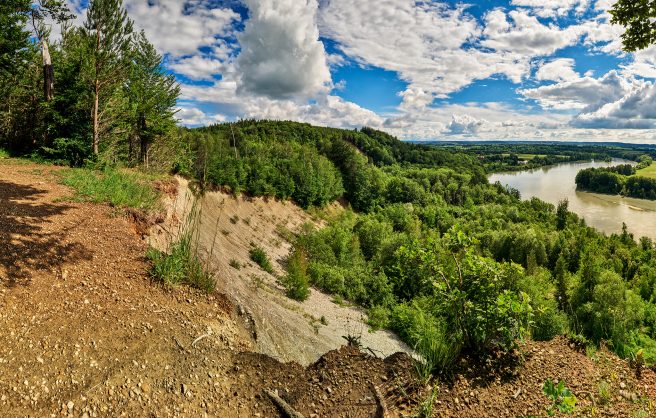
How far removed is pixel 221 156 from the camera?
1633 inches

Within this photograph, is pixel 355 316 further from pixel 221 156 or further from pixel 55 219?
pixel 221 156

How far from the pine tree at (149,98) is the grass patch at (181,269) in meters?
19.6

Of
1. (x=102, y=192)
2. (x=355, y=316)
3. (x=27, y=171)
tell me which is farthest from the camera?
(x=355, y=316)

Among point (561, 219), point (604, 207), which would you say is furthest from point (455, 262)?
point (604, 207)

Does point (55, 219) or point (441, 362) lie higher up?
point (55, 219)

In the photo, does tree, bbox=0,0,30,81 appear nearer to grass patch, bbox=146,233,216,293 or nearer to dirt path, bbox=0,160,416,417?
dirt path, bbox=0,160,416,417

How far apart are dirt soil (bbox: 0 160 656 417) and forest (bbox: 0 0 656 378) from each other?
68cm

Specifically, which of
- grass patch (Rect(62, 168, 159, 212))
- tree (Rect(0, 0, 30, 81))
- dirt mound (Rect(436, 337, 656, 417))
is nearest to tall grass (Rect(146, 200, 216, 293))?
grass patch (Rect(62, 168, 159, 212))

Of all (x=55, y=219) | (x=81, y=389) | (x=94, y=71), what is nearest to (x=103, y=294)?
(x=81, y=389)

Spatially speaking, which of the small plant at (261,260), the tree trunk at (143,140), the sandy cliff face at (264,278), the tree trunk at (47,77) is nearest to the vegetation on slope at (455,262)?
the sandy cliff face at (264,278)

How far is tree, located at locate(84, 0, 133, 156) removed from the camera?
1616 cm

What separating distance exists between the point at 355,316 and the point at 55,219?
19303 mm

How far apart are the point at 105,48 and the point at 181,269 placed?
51.8ft

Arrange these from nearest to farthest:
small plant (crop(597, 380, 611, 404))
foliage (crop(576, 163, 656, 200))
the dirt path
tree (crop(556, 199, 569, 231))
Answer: the dirt path, small plant (crop(597, 380, 611, 404)), tree (crop(556, 199, 569, 231)), foliage (crop(576, 163, 656, 200))
